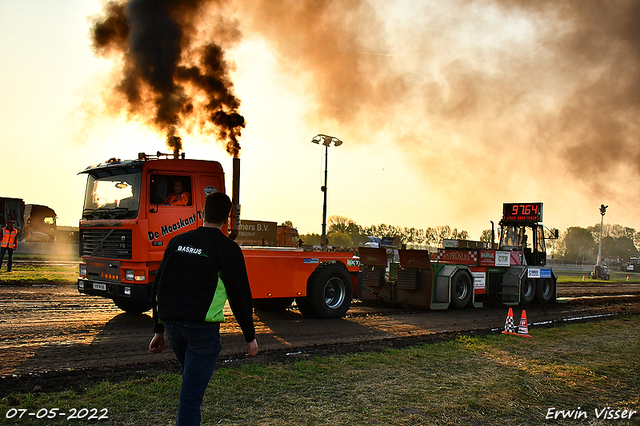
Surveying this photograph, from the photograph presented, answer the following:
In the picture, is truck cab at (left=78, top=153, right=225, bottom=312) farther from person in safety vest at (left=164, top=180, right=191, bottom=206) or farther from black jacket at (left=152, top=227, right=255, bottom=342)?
black jacket at (left=152, top=227, right=255, bottom=342)

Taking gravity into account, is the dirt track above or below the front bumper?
below

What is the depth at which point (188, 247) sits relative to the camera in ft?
10.6

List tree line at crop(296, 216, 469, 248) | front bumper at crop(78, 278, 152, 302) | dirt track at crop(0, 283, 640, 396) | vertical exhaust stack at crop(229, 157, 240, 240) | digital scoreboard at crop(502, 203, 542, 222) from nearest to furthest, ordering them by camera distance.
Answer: dirt track at crop(0, 283, 640, 396), front bumper at crop(78, 278, 152, 302), vertical exhaust stack at crop(229, 157, 240, 240), digital scoreboard at crop(502, 203, 542, 222), tree line at crop(296, 216, 469, 248)

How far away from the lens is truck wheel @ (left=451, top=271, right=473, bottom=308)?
13583 mm

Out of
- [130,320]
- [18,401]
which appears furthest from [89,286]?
[18,401]

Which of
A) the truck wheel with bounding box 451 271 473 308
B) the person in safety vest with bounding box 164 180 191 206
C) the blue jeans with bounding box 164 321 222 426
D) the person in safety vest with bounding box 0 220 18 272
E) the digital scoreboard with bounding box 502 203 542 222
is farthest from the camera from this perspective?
the person in safety vest with bounding box 0 220 18 272

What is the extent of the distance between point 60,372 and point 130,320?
12.3 feet

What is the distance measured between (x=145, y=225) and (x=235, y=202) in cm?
171

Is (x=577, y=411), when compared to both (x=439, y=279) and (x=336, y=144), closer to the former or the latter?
(x=439, y=279)

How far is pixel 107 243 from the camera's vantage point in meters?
8.83

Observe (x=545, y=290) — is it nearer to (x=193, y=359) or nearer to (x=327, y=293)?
(x=327, y=293)

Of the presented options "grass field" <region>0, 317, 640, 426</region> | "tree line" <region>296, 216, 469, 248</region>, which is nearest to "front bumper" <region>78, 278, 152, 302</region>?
"grass field" <region>0, 317, 640, 426</region>

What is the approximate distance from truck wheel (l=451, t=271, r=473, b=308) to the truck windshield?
8657 millimetres

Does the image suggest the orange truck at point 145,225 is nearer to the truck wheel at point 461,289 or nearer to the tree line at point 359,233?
the truck wheel at point 461,289
